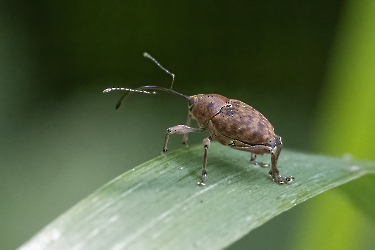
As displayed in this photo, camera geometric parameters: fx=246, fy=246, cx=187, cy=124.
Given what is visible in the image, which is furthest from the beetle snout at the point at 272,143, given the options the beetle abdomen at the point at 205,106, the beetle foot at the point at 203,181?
the beetle foot at the point at 203,181

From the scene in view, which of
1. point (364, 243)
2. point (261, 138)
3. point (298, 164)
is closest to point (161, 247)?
point (261, 138)

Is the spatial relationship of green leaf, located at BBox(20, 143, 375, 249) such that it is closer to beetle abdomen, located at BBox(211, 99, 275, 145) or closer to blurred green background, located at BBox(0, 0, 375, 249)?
beetle abdomen, located at BBox(211, 99, 275, 145)

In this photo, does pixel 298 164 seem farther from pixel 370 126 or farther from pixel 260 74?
pixel 260 74

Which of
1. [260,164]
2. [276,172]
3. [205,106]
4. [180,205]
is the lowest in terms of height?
[260,164]

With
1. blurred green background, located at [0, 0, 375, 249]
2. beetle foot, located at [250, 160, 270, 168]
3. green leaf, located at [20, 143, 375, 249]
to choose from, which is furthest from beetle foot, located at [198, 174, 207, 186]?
blurred green background, located at [0, 0, 375, 249]

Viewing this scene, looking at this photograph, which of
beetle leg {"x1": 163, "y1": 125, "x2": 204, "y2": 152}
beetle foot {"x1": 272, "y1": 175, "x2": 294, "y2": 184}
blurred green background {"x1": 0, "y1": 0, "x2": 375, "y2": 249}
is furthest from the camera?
blurred green background {"x1": 0, "y1": 0, "x2": 375, "y2": 249}

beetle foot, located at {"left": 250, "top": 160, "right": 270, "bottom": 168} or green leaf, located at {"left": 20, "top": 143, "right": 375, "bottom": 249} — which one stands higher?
green leaf, located at {"left": 20, "top": 143, "right": 375, "bottom": 249}

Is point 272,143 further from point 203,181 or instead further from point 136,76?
point 136,76

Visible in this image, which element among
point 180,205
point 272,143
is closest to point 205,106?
point 272,143
